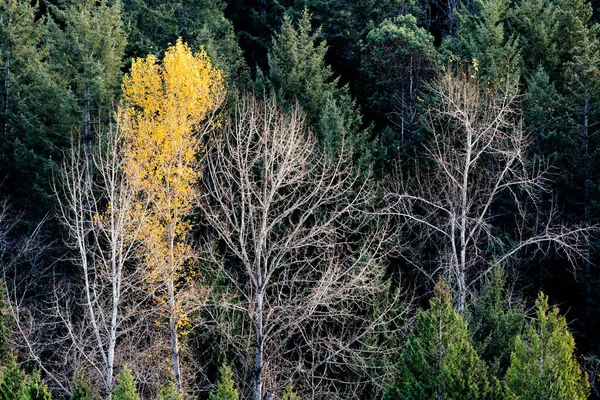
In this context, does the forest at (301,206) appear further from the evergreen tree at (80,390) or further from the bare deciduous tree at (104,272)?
the bare deciduous tree at (104,272)

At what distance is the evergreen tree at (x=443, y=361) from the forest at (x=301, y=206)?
1.7 inches

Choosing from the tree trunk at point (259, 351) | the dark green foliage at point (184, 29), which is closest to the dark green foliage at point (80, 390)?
the tree trunk at point (259, 351)

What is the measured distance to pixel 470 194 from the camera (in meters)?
18.9

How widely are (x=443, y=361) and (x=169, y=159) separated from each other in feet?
31.1

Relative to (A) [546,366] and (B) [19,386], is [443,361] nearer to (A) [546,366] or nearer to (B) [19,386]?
(A) [546,366]

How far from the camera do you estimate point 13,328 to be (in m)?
20.6

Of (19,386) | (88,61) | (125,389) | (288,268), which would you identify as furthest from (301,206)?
(19,386)

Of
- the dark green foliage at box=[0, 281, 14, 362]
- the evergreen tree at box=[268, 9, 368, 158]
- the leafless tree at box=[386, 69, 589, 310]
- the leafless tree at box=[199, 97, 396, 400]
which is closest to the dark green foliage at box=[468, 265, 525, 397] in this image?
the leafless tree at box=[386, 69, 589, 310]

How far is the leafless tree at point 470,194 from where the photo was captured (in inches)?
595

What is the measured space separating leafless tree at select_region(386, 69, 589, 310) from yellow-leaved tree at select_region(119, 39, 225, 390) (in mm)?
5653

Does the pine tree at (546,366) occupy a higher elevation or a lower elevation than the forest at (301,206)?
higher

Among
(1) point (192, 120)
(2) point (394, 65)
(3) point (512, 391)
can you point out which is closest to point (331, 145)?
(1) point (192, 120)

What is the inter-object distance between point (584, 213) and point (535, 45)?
760cm

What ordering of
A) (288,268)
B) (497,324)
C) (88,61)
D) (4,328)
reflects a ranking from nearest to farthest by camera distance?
(288,268)
(497,324)
(4,328)
(88,61)
